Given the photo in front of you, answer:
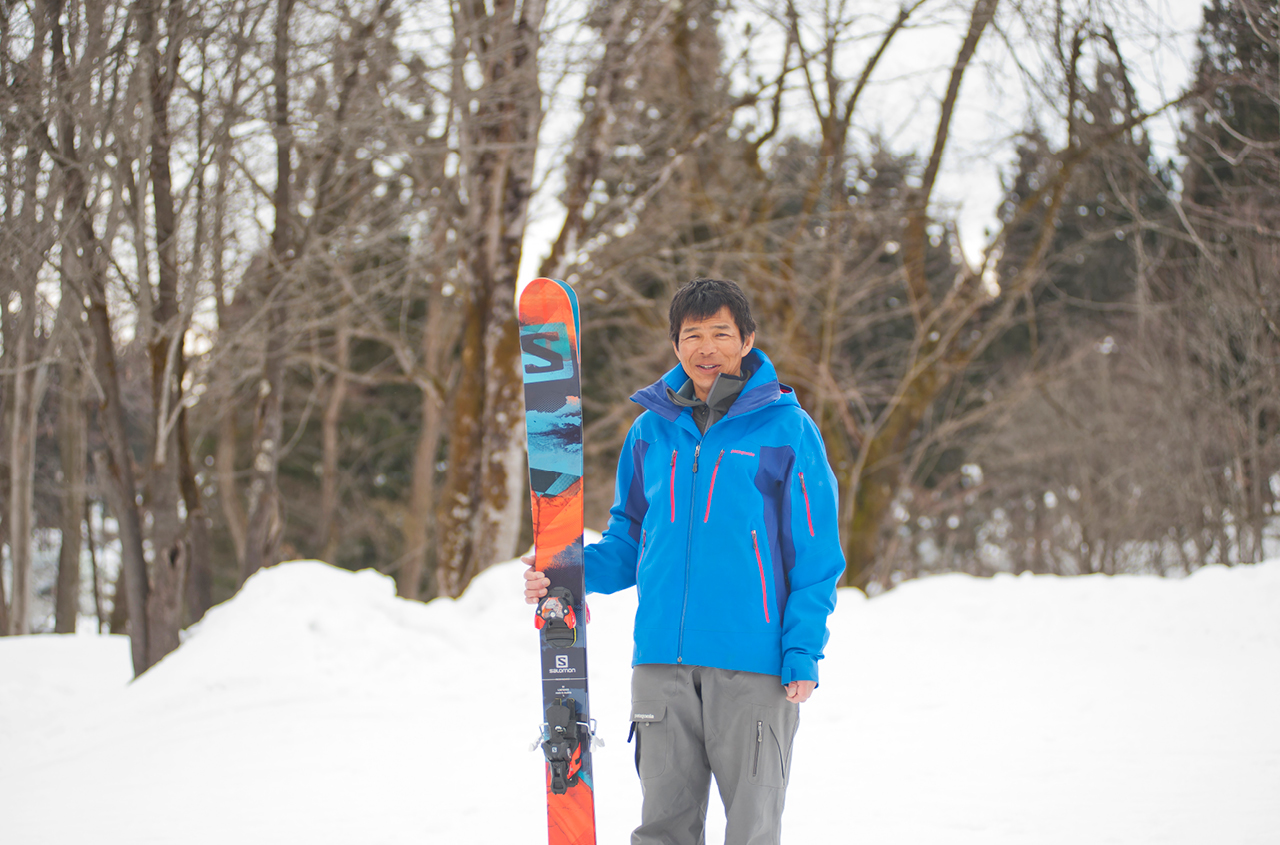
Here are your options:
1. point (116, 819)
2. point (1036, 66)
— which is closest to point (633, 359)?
point (1036, 66)

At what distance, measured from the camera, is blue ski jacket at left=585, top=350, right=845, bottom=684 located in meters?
1.85

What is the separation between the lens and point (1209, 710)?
469 centimetres

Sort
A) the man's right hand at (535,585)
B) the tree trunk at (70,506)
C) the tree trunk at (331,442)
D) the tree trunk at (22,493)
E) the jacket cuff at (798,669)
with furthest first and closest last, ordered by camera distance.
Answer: the tree trunk at (331,442)
the tree trunk at (70,506)
the tree trunk at (22,493)
the man's right hand at (535,585)
the jacket cuff at (798,669)

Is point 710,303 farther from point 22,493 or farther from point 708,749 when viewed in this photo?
point 22,493

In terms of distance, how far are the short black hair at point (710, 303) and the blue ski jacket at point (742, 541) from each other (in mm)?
116

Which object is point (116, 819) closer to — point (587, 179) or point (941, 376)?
point (587, 179)

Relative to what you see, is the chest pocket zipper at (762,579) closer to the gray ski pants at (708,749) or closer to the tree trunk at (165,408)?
the gray ski pants at (708,749)

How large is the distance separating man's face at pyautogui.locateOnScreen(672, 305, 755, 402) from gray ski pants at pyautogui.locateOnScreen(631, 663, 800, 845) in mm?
636

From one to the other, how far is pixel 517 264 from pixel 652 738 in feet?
20.4

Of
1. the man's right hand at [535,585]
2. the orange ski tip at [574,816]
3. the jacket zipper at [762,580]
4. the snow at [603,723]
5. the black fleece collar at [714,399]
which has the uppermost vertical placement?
the black fleece collar at [714,399]

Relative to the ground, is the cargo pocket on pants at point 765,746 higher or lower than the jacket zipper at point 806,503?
lower

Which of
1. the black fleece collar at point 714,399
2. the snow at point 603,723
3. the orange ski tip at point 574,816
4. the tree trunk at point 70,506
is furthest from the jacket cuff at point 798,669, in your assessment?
the tree trunk at point 70,506

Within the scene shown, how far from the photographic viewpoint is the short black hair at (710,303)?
203 centimetres

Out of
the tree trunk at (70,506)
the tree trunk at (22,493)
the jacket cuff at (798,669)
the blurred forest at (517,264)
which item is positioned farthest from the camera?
the tree trunk at (70,506)
